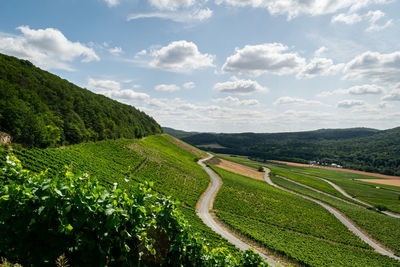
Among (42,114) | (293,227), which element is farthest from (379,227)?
(42,114)

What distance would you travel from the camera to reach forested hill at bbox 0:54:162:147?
46531 millimetres

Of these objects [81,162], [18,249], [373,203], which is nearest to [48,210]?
[18,249]

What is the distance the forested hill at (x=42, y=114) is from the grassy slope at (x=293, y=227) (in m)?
48.3

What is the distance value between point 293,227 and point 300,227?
197cm

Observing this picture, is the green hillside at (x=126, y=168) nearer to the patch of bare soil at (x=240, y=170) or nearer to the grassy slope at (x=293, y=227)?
the grassy slope at (x=293, y=227)

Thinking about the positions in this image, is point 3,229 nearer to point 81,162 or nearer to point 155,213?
point 155,213

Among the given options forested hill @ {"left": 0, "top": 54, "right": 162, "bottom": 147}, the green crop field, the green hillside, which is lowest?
the green crop field

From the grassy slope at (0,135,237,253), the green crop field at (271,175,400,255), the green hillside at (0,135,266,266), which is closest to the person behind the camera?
the green hillside at (0,135,266,266)

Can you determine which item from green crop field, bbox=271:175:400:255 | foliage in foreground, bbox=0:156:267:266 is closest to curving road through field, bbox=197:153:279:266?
foliage in foreground, bbox=0:156:267:266

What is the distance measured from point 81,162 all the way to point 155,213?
46963 millimetres

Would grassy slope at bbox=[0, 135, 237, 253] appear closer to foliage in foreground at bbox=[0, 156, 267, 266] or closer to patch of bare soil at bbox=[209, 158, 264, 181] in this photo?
foliage in foreground at bbox=[0, 156, 267, 266]

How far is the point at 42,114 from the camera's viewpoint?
55.6m

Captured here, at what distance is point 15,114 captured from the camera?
46.3m

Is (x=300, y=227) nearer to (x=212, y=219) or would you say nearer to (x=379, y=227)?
(x=212, y=219)
